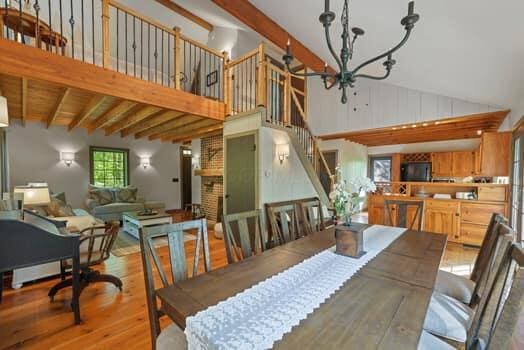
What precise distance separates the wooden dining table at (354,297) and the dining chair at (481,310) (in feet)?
0.60

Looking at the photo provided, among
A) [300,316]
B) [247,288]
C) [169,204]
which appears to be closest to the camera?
[300,316]

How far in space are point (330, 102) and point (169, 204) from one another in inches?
235

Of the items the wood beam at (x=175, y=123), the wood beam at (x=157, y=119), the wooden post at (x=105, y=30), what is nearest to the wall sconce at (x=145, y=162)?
the wood beam at (x=175, y=123)

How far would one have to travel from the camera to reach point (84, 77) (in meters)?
2.89

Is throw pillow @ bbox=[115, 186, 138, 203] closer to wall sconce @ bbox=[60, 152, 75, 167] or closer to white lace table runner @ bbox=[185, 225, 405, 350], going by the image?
wall sconce @ bbox=[60, 152, 75, 167]

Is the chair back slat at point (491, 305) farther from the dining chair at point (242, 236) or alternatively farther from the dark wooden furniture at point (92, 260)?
the dark wooden furniture at point (92, 260)

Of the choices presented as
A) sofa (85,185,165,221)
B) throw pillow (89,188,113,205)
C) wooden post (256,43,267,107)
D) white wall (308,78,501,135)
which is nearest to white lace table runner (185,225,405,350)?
wooden post (256,43,267,107)

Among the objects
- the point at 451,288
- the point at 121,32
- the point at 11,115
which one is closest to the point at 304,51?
the point at 451,288

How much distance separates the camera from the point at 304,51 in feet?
14.0

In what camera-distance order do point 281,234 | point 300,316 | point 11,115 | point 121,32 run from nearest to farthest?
point 300,316 < point 281,234 < point 11,115 < point 121,32

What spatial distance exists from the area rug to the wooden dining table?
324cm

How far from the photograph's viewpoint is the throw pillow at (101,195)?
6125mm

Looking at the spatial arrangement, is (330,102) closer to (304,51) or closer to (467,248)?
(304,51)

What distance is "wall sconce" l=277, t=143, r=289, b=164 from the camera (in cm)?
418
